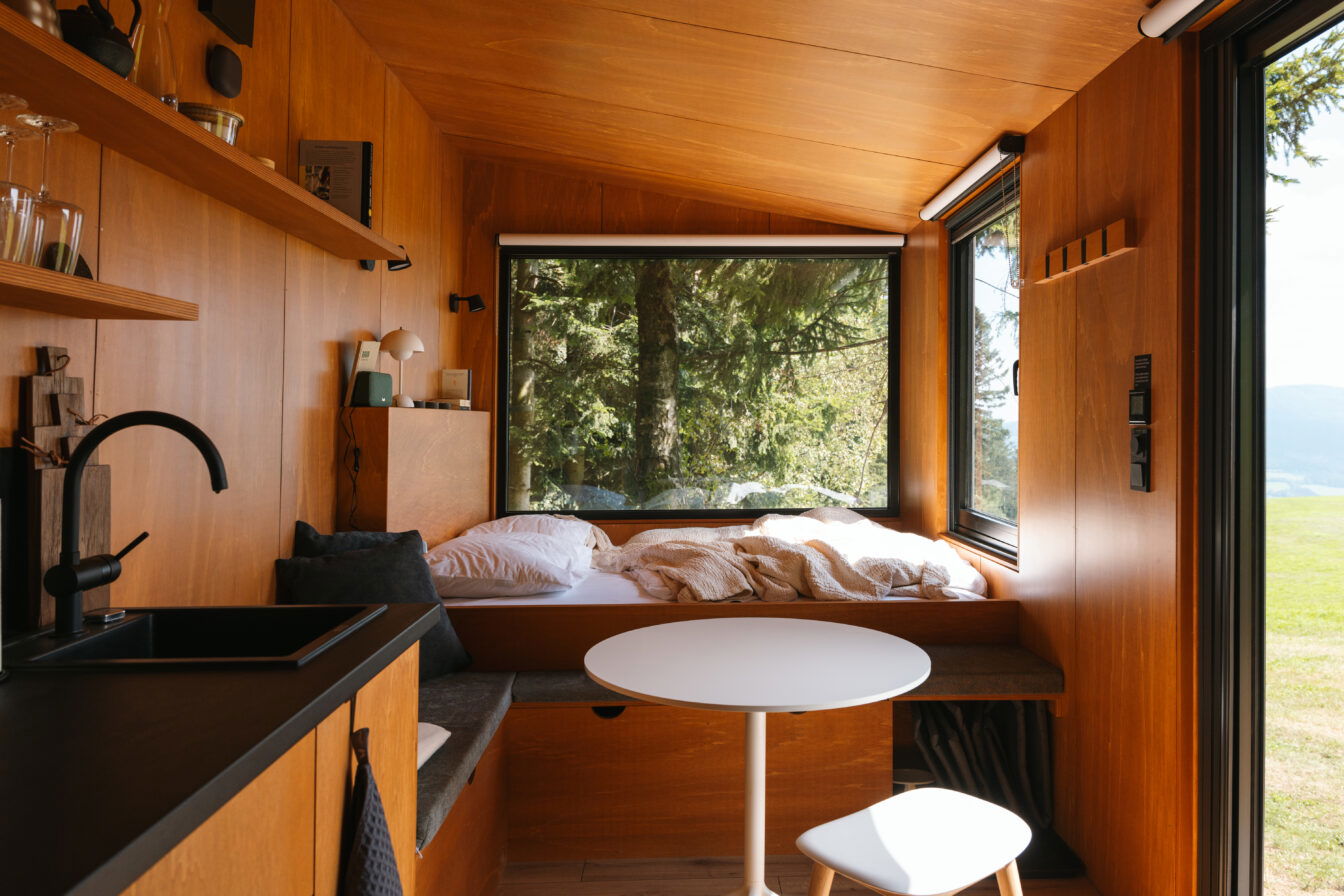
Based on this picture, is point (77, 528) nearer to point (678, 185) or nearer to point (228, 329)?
point (228, 329)

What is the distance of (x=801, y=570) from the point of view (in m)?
2.87

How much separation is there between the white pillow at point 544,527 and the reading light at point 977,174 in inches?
80.3

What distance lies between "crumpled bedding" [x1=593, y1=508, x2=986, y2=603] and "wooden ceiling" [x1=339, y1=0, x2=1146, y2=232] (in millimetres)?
1485

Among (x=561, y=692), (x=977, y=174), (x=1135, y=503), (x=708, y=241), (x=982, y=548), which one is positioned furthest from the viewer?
(x=708, y=241)

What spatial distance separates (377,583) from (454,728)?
0.51 m

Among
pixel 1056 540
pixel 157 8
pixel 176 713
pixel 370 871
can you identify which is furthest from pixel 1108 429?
pixel 157 8

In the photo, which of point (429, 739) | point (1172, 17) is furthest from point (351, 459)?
point (1172, 17)

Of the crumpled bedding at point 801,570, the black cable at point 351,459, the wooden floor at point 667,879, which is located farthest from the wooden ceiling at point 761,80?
the wooden floor at point 667,879

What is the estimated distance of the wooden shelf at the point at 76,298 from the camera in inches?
47.8

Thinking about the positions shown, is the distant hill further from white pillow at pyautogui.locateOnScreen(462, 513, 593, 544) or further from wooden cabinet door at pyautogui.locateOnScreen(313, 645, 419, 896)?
white pillow at pyautogui.locateOnScreen(462, 513, 593, 544)

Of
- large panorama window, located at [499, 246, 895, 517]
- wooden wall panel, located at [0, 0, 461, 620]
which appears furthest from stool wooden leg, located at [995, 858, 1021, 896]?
large panorama window, located at [499, 246, 895, 517]

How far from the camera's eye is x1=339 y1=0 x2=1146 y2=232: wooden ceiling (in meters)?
2.20

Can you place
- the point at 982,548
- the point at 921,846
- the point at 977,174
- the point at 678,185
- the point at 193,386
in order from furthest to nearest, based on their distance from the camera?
the point at 678,185
the point at 982,548
the point at 977,174
the point at 193,386
the point at 921,846

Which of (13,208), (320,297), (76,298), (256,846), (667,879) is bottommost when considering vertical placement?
(667,879)
